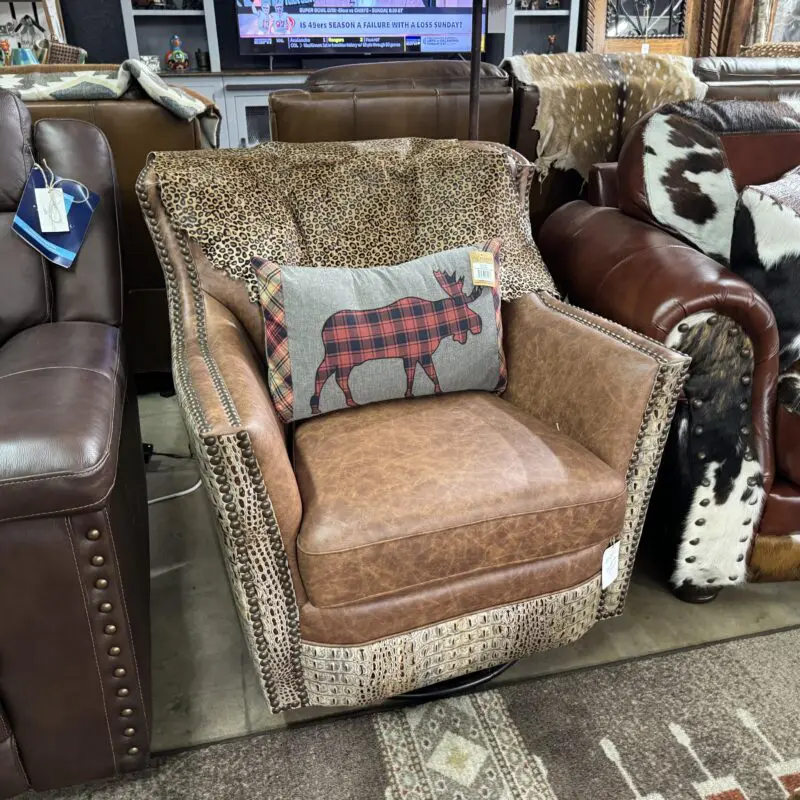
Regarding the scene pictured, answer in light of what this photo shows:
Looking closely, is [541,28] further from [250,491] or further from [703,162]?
[250,491]

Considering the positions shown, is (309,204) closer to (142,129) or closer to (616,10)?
(142,129)

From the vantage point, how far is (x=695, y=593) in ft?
4.70

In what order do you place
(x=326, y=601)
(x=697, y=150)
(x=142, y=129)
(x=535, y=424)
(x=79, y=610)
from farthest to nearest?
(x=142, y=129), (x=697, y=150), (x=535, y=424), (x=326, y=601), (x=79, y=610)

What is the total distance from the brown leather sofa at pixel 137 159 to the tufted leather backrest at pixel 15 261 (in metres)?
0.47

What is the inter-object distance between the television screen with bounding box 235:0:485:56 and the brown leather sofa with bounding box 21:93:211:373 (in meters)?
2.97

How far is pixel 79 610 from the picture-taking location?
0.89 m

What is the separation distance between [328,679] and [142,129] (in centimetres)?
162

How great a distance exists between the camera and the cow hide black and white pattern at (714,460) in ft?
4.03

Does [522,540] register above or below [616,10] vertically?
below

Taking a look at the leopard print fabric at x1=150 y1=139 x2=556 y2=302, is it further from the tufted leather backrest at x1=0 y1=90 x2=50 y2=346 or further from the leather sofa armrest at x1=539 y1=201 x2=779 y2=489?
the tufted leather backrest at x1=0 y1=90 x2=50 y2=346

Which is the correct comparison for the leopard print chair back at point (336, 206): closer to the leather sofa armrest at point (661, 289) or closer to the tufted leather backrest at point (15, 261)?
the leather sofa armrest at point (661, 289)

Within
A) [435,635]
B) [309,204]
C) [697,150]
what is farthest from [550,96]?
[435,635]

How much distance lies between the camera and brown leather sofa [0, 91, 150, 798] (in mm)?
819

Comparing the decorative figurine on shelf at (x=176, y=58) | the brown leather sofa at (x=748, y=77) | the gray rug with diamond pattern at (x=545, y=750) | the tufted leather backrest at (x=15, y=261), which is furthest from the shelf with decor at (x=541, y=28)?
the gray rug with diamond pattern at (x=545, y=750)
